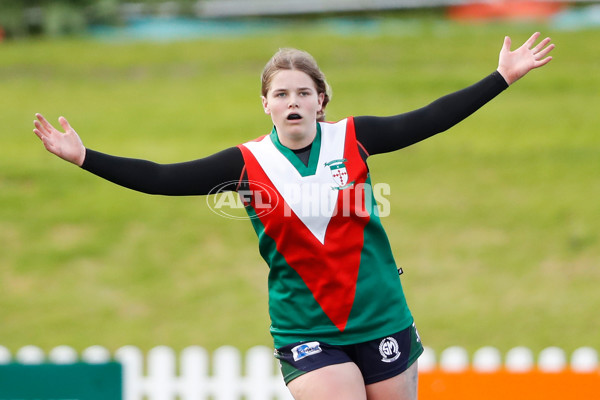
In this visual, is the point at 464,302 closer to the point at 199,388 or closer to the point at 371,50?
the point at 199,388

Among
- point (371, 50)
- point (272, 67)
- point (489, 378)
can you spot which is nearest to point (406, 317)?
point (272, 67)

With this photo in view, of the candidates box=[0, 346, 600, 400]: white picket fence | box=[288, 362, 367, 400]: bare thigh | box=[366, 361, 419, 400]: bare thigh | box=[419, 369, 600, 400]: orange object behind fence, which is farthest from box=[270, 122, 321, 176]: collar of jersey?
box=[0, 346, 600, 400]: white picket fence

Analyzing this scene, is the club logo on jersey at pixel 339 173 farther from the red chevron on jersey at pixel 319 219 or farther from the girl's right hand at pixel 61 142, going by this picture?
the girl's right hand at pixel 61 142

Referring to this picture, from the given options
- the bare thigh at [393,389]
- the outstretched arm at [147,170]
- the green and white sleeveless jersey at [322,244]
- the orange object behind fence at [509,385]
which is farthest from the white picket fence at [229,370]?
the outstretched arm at [147,170]

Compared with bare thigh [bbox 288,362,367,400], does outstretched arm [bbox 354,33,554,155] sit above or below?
above

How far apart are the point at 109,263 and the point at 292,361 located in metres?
7.53

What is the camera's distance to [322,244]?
3.75 metres

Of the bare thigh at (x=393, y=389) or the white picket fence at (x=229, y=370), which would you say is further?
the white picket fence at (x=229, y=370)

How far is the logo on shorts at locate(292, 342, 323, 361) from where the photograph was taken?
3.77 metres

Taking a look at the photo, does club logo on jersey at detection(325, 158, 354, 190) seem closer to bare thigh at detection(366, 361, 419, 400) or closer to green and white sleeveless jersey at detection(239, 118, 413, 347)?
green and white sleeveless jersey at detection(239, 118, 413, 347)

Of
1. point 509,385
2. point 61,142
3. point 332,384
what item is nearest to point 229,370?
point 509,385

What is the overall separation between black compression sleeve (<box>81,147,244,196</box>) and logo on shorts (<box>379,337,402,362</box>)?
0.99 m

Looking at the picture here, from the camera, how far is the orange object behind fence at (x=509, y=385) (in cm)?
628

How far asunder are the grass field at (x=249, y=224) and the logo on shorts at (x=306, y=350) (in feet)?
18.1
